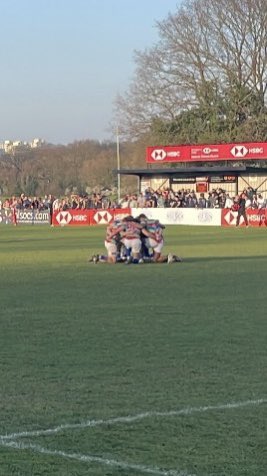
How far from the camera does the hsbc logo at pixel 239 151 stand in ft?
229

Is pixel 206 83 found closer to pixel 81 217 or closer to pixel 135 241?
pixel 81 217

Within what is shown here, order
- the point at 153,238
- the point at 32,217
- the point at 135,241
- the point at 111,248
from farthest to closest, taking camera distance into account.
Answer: the point at 32,217 → the point at 111,248 → the point at 135,241 → the point at 153,238

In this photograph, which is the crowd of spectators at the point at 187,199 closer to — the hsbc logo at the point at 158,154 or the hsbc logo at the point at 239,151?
the hsbc logo at the point at 239,151

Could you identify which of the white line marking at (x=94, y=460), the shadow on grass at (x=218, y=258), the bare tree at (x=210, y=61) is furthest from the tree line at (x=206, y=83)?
the white line marking at (x=94, y=460)

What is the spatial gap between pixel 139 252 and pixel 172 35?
54.8 meters

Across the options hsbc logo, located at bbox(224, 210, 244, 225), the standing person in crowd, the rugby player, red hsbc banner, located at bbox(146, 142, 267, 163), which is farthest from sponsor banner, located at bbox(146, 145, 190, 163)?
the rugby player

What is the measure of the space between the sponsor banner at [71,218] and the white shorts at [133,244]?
35.3m

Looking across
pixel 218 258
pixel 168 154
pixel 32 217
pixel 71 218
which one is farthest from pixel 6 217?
pixel 218 258

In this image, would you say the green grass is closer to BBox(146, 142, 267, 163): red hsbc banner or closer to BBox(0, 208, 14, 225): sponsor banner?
BBox(0, 208, 14, 225): sponsor banner

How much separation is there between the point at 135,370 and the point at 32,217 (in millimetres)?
57322

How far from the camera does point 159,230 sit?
26000mm

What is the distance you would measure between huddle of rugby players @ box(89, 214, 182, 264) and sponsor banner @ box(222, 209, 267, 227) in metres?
27.6

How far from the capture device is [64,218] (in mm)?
63188

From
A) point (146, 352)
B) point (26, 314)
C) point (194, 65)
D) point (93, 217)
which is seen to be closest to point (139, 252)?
point (26, 314)
